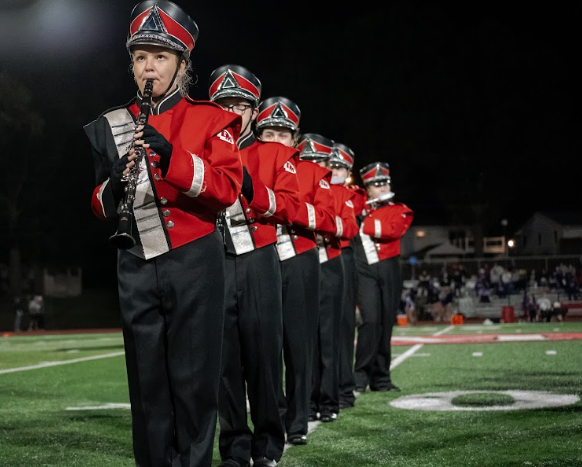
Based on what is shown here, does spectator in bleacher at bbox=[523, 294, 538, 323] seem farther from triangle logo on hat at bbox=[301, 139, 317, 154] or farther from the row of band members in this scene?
triangle logo on hat at bbox=[301, 139, 317, 154]

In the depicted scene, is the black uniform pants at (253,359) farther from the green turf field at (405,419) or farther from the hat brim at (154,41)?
the hat brim at (154,41)

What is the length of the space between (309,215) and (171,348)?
2.66 metres

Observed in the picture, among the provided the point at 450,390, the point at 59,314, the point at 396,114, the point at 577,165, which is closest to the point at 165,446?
the point at 450,390

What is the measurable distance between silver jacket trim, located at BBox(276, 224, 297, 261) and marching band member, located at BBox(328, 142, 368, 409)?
1.77 metres

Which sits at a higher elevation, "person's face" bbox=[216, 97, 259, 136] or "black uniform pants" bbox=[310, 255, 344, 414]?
"person's face" bbox=[216, 97, 259, 136]

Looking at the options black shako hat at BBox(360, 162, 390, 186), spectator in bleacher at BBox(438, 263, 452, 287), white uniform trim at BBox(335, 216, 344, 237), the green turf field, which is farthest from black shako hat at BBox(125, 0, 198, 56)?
spectator in bleacher at BBox(438, 263, 452, 287)

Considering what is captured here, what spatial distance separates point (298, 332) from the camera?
232 inches

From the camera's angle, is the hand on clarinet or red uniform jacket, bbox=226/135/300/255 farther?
red uniform jacket, bbox=226/135/300/255

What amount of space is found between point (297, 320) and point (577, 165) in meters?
50.1

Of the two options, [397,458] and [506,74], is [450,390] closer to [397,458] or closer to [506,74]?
[397,458]

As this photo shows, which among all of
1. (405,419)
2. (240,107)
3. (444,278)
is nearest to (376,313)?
(405,419)

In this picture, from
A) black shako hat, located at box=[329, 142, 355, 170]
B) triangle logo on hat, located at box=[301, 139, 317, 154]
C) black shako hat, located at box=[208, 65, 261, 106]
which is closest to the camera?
black shako hat, located at box=[208, 65, 261, 106]

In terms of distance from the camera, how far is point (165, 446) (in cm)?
359

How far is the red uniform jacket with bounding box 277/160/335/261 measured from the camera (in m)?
6.07
